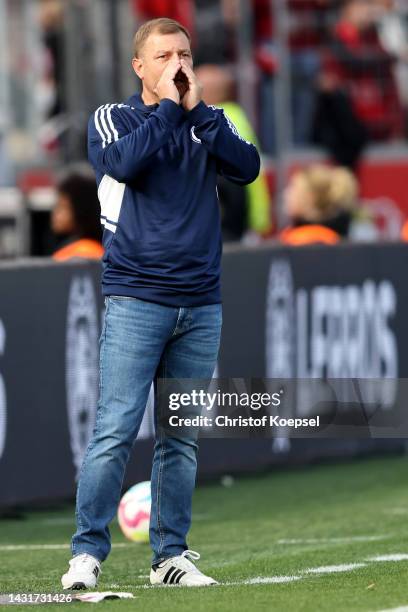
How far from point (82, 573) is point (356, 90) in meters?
12.3

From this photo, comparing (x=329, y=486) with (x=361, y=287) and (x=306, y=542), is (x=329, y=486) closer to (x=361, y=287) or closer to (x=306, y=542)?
(x=361, y=287)

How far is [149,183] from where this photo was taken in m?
6.57

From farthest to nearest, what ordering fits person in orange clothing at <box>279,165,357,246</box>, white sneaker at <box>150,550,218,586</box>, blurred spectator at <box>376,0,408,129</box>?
blurred spectator at <box>376,0,408,129</box> < person in orange clothing at <box>279,165,357,246</box> < white sneaker at <box>150,550,218,586</box>

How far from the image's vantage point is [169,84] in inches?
257

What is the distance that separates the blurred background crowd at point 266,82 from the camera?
16500 millimetres

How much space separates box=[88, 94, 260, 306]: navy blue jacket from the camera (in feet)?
21.5

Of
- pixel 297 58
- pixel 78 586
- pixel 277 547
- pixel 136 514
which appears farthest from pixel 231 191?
pixel 78 586

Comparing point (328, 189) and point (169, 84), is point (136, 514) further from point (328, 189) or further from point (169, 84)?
point (328, 189)

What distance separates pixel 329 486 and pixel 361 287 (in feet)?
6.10

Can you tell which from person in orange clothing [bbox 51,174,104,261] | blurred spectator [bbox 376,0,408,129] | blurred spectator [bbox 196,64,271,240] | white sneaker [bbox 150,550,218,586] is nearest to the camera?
white sneaker [bbox 150,550,218,586]

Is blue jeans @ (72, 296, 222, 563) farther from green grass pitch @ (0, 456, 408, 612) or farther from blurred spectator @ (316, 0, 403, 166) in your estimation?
blurred spectator @ (316, 0, 403, 166)

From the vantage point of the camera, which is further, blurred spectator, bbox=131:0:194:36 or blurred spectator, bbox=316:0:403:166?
blurred spectator, bbox=316:0:403:166

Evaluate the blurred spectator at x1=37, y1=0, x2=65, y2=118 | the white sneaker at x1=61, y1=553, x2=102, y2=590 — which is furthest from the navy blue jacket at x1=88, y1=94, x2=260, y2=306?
the blurred spectator at x1=37, y1=0, x2=65, y2=118

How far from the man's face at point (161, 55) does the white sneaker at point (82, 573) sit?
1710mm
